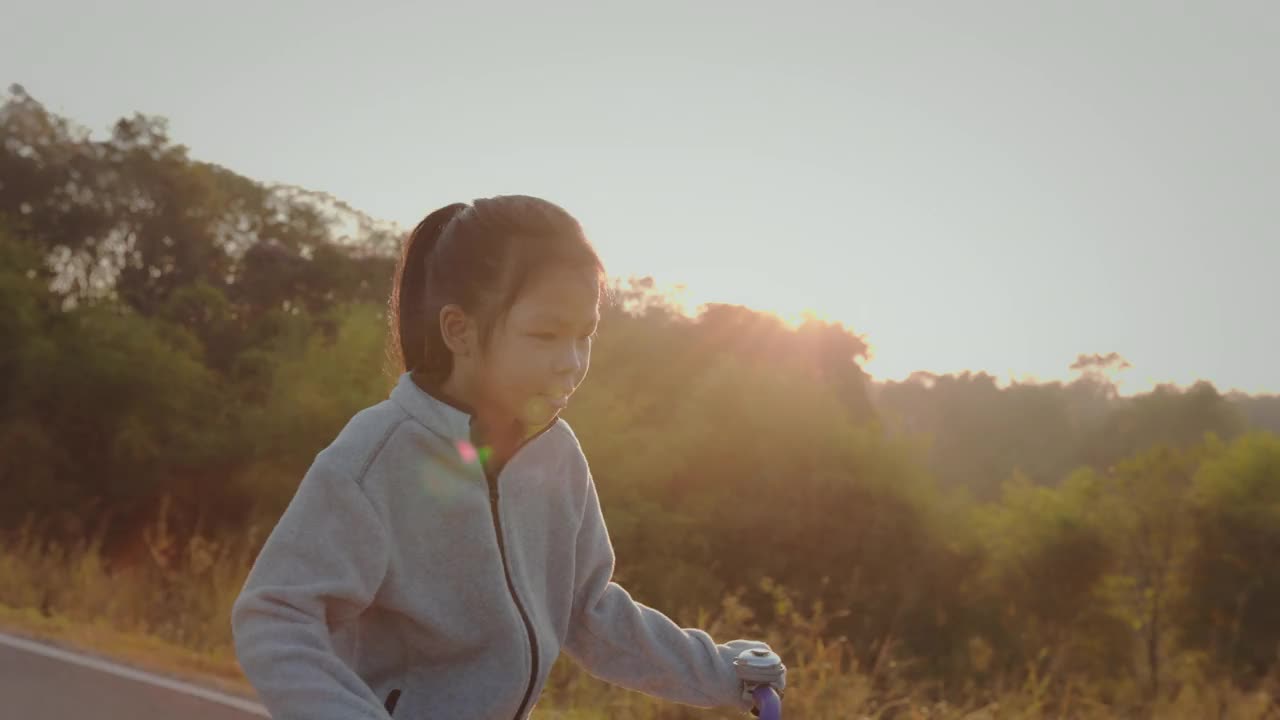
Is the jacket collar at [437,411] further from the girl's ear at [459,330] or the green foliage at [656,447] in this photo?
the green foliage at [656,447]

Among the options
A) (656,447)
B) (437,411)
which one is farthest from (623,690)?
(656,447)

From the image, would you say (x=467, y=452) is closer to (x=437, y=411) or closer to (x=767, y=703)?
(x=437, y=411)

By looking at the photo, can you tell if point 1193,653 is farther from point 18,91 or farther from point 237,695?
point 18,91

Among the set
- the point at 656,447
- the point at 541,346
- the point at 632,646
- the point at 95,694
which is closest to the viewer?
the point at 541,346

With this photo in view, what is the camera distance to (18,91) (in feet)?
86.1

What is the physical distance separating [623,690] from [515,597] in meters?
3.52

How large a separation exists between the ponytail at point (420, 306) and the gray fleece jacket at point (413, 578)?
0.06 meters

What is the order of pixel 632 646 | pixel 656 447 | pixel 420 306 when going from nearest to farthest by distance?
pixel 420 306, pixel 632 646, pixel 656 447

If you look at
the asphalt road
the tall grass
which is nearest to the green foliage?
the tall grass

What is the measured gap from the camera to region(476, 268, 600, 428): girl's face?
1.22 metres

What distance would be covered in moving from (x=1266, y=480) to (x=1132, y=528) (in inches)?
138

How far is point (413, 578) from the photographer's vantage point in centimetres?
120

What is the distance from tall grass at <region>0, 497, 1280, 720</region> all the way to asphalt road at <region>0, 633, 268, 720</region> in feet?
0.94

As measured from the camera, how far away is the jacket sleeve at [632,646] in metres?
1.52
